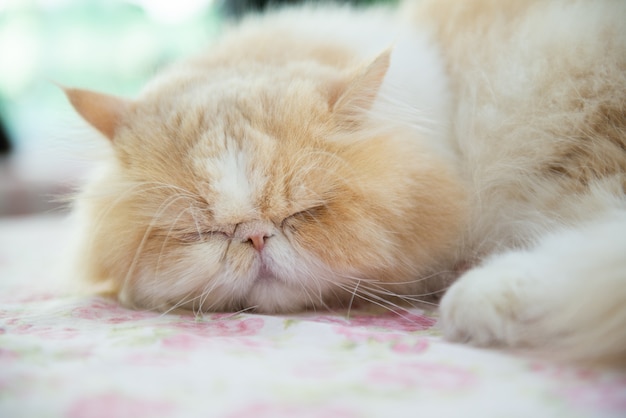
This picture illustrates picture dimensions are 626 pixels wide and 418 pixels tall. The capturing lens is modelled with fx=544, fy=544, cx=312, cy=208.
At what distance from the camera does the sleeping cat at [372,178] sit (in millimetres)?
979

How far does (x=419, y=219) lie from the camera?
3.54ft

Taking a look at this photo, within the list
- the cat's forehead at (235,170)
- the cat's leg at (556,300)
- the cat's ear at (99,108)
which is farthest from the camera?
the cat's ear at (99,108)

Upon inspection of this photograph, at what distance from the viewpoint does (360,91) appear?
106 cm

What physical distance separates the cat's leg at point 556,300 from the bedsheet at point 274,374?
4 cm

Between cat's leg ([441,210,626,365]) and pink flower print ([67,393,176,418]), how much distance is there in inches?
17.9

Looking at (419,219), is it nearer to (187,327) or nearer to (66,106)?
(187,327)

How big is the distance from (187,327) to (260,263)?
17 centimetres

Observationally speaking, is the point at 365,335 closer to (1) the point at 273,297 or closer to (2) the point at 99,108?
(1) the point at 273,297

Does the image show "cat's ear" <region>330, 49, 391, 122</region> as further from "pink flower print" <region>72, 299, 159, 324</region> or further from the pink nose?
"pink flower print" <region>72, 299, 159, 324</region>

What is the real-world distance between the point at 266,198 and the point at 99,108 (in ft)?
1.47

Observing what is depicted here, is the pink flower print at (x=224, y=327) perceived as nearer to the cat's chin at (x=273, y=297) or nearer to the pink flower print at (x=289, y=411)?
the cat's chin at (x=273, y=297)

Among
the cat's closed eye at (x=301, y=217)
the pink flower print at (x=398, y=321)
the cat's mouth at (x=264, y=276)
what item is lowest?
the pink flower print at (x=398, y=321)

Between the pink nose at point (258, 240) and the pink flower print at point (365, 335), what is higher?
the pink nose at point (258, 240)

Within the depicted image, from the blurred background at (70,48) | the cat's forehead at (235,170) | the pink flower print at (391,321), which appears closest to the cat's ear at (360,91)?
the cat's forehead at (235,170)
